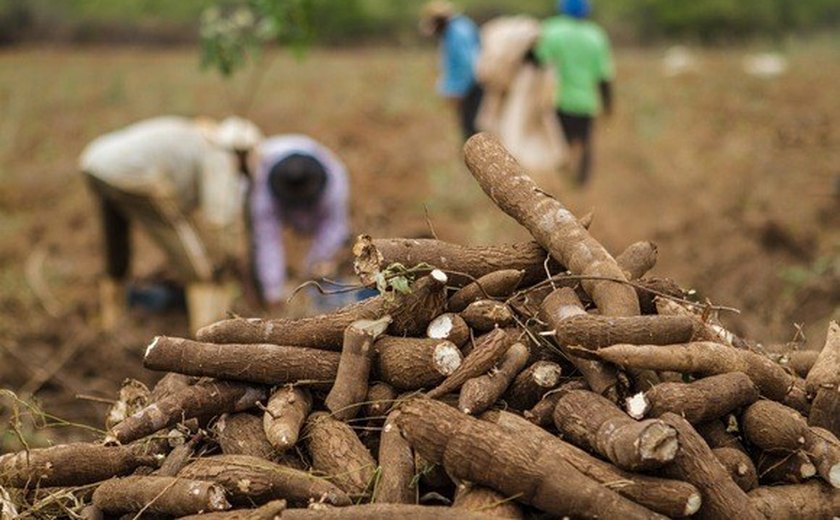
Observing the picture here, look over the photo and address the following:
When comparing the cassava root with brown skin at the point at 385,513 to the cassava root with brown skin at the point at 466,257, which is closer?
the cassava root with brown skin at the point at 385,513

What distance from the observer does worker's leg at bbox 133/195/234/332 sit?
691cm

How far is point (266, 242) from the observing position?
6.29 metres

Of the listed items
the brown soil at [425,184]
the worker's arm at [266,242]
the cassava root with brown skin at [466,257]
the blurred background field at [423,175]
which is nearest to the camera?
the cassava root with brown skin at [466,257]

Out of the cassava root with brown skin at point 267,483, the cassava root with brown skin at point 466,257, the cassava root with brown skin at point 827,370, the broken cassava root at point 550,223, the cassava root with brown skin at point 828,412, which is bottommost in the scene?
the cassava root with brown skin at point 828,412

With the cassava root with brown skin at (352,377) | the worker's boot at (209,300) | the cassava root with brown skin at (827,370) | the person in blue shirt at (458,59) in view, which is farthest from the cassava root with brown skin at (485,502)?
the person in blue shirt at (458,59)

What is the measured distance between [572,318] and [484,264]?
477 millimetres

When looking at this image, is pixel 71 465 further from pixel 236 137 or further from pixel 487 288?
pixel 236 137

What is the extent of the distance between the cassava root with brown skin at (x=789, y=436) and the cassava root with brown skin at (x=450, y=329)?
0.77 m

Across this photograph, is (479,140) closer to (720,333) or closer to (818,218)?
(720,333)

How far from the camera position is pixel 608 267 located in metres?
3.05

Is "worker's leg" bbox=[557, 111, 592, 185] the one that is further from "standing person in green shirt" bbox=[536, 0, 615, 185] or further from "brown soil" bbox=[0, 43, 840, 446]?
"brown soil" bbox=[0, 43, 840, 446]

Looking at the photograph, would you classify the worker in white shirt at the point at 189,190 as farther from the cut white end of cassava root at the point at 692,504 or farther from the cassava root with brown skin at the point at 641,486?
the cut white end of cassava root at the point at 692,504

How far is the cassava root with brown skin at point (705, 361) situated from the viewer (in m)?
2.74

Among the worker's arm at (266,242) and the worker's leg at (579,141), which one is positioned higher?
the worker's arm at (266,242)
